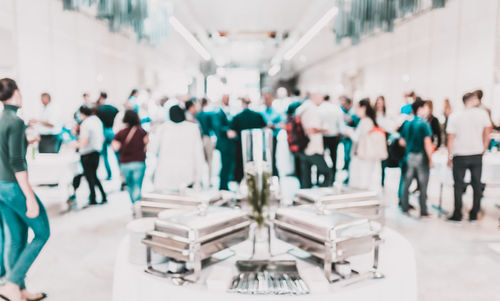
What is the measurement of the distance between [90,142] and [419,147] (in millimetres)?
3758

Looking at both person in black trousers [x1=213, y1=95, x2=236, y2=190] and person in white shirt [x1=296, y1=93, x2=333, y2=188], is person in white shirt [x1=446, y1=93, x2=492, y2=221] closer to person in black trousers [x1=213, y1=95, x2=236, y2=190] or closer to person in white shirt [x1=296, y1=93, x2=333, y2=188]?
person in white shirt [x1=296, y1=93, x2=333, y2=188]

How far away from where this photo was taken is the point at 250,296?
4.44ft

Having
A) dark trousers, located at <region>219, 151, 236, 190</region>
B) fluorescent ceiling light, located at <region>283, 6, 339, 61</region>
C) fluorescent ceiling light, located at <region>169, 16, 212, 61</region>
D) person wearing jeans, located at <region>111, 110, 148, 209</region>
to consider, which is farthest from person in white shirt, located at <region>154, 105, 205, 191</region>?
fluorescent ceiling light, located at <region>169, 16, 212, 61</region>

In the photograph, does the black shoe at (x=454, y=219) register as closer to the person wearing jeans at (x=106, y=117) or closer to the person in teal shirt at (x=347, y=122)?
the person in teal shirt at (x=347, y=122)

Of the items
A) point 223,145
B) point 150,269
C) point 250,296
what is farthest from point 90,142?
point 250,296

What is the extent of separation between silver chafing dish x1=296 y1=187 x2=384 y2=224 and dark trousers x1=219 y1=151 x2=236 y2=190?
364 cm

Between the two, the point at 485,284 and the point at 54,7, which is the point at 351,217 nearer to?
the point at 485,284

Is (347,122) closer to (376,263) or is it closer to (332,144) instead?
(332,144)

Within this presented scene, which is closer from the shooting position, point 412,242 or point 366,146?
point 412,242

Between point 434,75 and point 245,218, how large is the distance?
729cm

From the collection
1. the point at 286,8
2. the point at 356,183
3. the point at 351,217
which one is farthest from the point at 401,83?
the point at 351,217

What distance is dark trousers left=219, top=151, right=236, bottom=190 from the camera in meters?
5.59

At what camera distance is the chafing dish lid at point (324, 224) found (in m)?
1.46

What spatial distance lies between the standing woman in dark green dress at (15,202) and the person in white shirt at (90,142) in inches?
85.5
